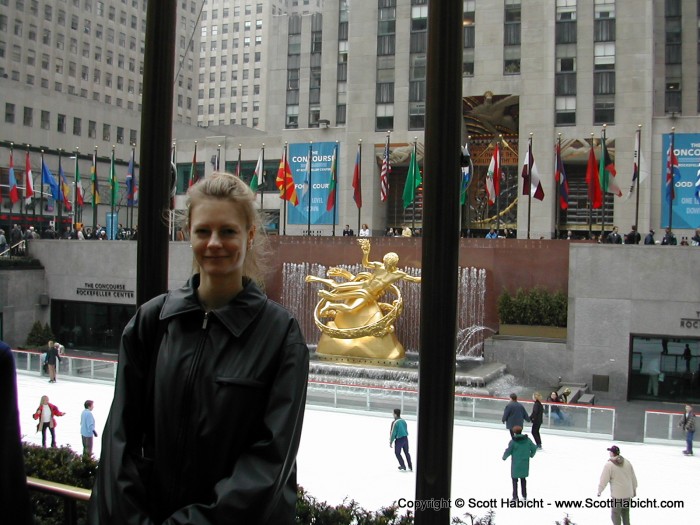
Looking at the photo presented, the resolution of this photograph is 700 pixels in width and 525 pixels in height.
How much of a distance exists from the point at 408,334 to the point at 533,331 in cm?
412

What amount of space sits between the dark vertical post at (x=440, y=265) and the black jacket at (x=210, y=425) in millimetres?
1503

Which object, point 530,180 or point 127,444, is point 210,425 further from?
point 530,180

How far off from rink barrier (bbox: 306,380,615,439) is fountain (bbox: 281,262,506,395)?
2725 mm

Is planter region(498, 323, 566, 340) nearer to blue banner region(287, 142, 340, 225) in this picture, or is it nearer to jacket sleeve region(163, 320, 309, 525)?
blue banner region(287, 142, 340, 225)

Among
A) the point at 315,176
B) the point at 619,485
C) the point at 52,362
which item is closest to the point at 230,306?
the point at 619,485

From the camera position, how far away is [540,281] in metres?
24.7

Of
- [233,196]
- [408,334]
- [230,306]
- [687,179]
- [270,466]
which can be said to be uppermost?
[687,179]

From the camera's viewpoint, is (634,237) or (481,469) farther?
(634,237)

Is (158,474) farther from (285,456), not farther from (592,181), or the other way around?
(592,181)

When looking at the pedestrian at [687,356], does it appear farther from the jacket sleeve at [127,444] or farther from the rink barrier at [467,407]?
the jacket sleeve at [127,444]

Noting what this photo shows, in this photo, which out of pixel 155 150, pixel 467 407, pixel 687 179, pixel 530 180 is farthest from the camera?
pixel 687 179

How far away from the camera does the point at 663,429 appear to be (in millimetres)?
15641

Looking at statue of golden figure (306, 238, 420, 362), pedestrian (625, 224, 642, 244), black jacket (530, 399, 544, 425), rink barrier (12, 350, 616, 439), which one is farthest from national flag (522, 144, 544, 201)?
black jacket (530, 399, 544, 425)

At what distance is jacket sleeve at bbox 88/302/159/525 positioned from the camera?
210 centimetres
